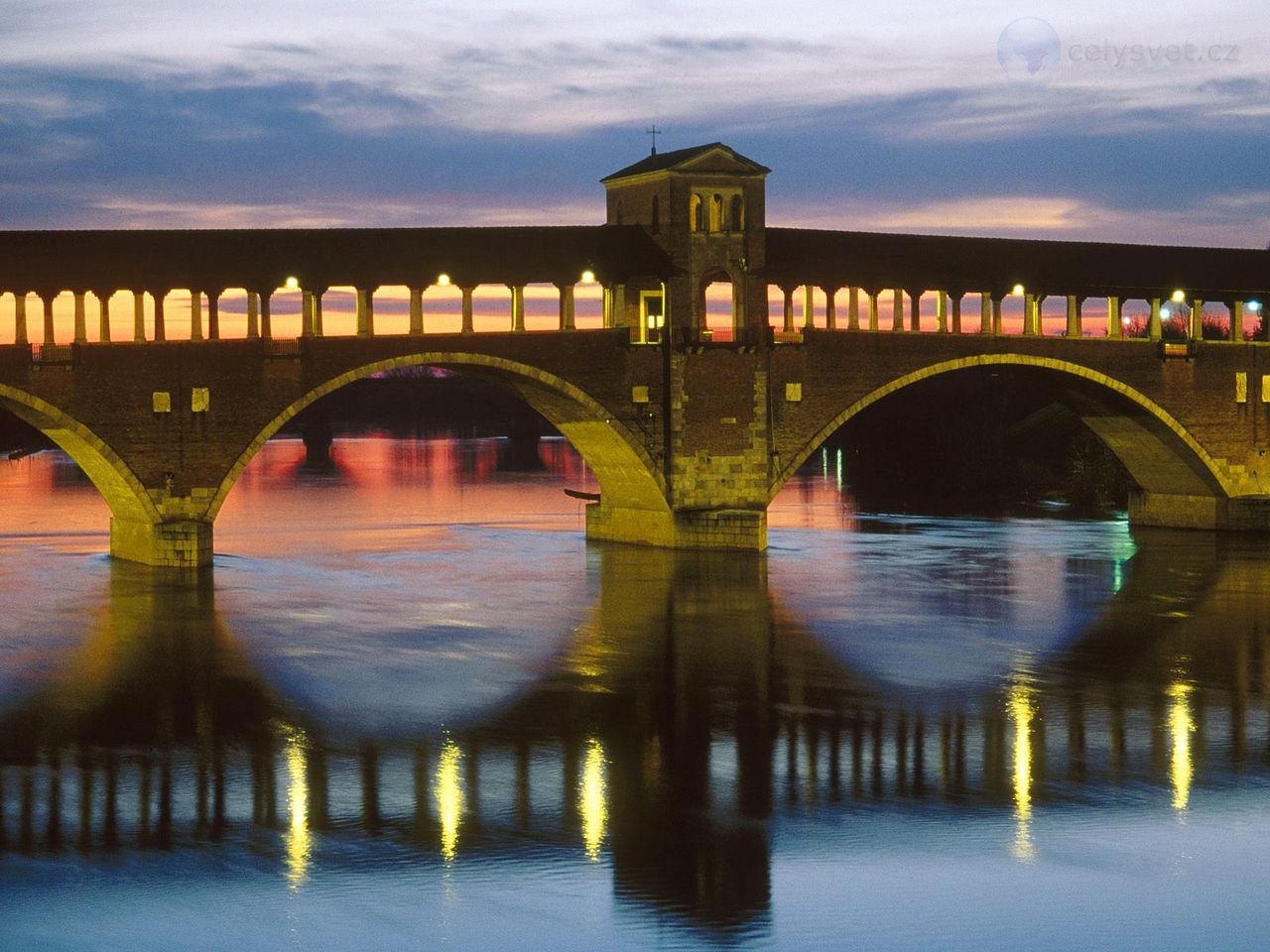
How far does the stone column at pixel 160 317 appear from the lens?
114ft

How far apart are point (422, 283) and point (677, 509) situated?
7.09 m

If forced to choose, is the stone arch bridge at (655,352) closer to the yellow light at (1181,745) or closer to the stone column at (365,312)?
the stone column at (365,312)

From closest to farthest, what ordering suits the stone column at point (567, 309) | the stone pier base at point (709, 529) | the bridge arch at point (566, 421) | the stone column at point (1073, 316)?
the bridge arch at point (566, 421), the stone column at point (567, 309), the stone pier base at point (709, 529), the stone column at point (1073, 316)

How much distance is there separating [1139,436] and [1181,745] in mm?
28222

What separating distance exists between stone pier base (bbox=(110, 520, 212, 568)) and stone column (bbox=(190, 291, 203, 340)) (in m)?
3.52

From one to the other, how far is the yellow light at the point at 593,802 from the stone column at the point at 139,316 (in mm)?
18016

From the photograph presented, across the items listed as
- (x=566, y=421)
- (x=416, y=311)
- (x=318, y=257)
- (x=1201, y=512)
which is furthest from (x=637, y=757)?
(x=1201, y=512)

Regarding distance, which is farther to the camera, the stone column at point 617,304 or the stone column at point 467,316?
the stone column at point 617,304

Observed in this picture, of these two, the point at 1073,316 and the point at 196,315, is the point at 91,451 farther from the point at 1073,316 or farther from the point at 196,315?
the point at 1073,316

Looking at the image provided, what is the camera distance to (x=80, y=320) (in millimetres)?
34312

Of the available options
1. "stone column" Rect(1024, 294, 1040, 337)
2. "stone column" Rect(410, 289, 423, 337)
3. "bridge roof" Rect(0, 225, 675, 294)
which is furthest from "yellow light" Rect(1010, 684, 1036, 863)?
"stone column" Rect(1024, 294, 1040, 337)

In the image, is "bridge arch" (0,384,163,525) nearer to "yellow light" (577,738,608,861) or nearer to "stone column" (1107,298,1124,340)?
"yellow light" (577,738,608,861)

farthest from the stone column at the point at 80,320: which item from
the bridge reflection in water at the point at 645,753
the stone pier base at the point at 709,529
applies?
the stone pier base at the point at 709,529

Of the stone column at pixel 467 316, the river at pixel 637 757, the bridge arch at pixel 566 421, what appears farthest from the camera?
the stone column at pixel 467 316
